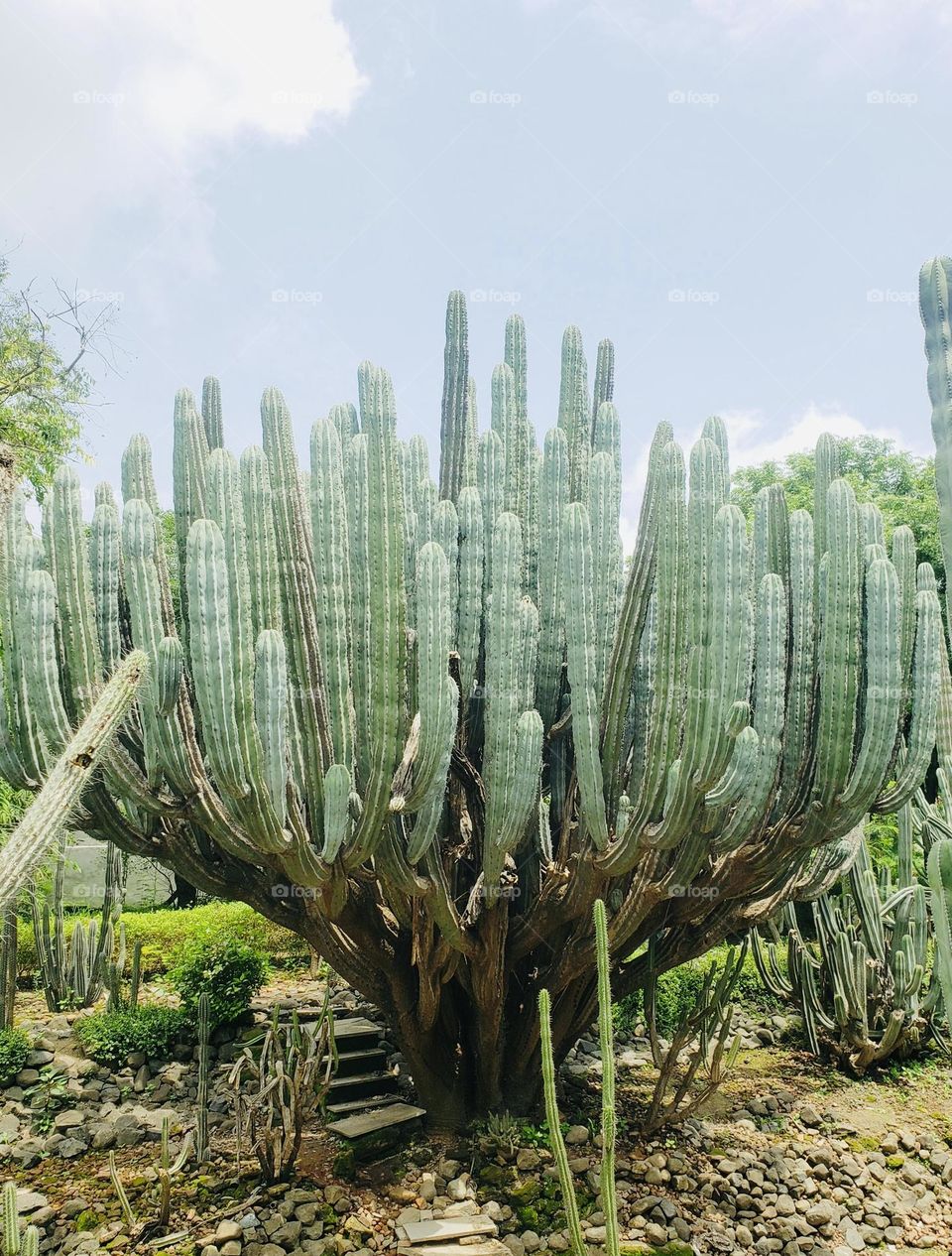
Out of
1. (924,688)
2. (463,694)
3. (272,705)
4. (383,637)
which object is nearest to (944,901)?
(924,688)

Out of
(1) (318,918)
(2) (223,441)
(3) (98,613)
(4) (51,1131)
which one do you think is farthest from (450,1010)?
(2) (223,441)

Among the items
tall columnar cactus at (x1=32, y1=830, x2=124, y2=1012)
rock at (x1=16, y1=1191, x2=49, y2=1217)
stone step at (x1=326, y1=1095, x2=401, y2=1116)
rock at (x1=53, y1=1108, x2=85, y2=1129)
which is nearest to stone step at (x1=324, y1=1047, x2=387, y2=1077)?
stone step at (x1=326, y1=1095, x2=401, y2=1116)

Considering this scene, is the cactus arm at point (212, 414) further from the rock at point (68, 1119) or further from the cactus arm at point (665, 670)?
the rock at point (68, 1119)

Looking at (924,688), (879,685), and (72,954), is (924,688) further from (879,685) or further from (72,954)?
(72,954)

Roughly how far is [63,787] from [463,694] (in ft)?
6.94

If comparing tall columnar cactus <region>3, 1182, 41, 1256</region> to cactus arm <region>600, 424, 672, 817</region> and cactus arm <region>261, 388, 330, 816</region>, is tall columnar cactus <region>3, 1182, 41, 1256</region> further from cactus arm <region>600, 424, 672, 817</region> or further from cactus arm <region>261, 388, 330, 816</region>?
cactus arm <region>600, 424, 672, 817</region>

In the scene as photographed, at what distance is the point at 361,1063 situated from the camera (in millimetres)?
5184

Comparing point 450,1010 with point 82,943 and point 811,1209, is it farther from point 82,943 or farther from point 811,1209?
point 82,943

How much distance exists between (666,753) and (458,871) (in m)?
1.52

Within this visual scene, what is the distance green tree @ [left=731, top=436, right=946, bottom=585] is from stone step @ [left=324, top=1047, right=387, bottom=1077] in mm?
11761

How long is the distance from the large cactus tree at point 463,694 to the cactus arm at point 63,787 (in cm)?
46

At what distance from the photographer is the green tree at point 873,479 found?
1436 cm

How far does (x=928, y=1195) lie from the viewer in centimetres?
434

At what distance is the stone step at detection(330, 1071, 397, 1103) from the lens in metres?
4.85
